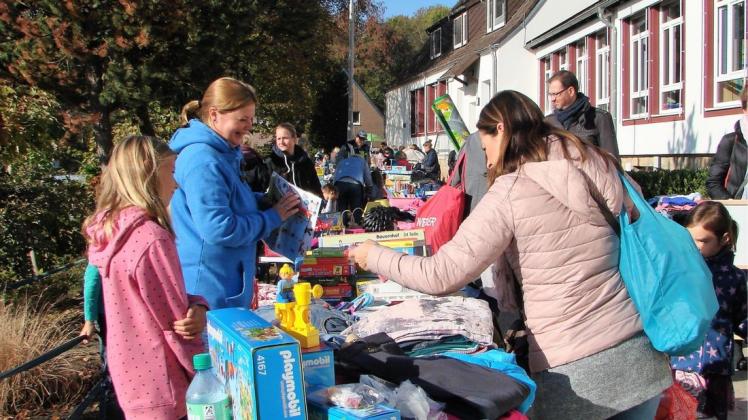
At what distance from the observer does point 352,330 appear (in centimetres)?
306

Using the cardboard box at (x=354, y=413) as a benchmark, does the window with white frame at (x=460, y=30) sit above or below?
above

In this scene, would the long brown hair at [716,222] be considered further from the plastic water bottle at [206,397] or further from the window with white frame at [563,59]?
the window with white frame at [563,59]

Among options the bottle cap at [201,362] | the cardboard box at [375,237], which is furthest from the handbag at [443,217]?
the bottle cap at [201,362]

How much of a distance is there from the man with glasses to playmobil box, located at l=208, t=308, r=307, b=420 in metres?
4.28

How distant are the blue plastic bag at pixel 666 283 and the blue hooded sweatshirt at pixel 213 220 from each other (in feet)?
4.88

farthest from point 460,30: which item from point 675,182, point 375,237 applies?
point 375,237

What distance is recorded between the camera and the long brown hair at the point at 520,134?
2365mm

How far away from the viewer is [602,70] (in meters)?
17.6

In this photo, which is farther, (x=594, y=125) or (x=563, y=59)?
(x=563, y=59)

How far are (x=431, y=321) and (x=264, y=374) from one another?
1380 millimetres

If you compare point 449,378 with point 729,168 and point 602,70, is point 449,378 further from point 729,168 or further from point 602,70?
point 602,70

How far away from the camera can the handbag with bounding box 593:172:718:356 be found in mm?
2270

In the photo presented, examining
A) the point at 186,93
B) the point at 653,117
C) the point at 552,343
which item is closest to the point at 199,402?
the point at 552,343

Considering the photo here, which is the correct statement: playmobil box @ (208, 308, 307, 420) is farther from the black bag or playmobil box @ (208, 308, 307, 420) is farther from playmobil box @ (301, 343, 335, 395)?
the black bag
